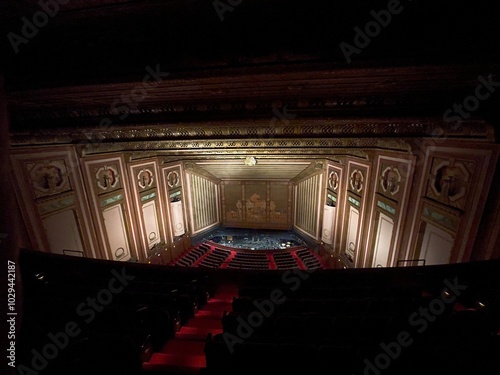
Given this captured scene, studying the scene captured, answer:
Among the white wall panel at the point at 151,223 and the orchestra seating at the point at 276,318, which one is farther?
the white wall panel at the point at 151,223

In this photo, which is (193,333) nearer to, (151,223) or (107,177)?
(107,177)

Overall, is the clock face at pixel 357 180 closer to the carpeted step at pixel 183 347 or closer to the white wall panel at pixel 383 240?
the white wall panel at pixel 383 240

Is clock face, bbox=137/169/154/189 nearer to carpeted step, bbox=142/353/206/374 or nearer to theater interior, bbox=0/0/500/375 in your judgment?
theater interior, bbox=0/0/500/375

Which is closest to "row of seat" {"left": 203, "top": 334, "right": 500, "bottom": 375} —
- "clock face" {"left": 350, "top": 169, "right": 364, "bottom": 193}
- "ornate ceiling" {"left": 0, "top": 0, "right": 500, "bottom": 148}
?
"ornate ceiling" {"left": 0, "top": 0, "right": 500, "bottom": 148}

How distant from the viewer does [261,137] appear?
421cm

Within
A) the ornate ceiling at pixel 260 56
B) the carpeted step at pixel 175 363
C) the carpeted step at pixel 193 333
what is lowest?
the carpeted step at pixel 193 333

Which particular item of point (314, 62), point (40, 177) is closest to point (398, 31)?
point (314, 62)

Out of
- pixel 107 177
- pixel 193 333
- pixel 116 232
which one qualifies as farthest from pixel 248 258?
pixel 193 333

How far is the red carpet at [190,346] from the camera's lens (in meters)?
1.87

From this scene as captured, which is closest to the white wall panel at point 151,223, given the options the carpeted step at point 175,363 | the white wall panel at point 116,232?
the white wall panel at point 116,232

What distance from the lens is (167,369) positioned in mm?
1854

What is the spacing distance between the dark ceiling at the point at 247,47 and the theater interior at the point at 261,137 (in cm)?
1

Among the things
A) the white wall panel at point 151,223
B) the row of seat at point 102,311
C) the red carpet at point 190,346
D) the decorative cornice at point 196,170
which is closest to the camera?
the row of seat at point 102,311

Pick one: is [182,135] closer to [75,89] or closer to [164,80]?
[75,89]
